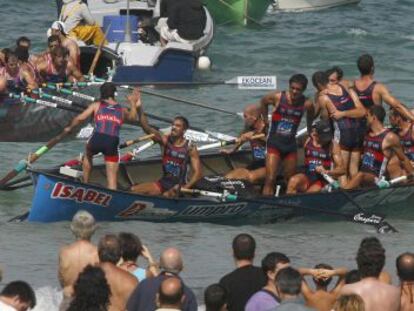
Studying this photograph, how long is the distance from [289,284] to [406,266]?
3.56ft

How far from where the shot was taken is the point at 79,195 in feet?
48.6

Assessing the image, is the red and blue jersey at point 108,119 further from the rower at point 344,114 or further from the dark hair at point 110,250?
the dark hair at point 110,250

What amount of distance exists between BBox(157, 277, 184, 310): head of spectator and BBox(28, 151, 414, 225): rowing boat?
610 centimetres

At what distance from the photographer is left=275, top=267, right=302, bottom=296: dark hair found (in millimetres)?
8742

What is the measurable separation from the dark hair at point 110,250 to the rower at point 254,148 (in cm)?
647

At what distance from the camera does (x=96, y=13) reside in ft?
85.0

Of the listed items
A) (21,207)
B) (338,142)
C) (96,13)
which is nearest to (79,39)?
(96,13)

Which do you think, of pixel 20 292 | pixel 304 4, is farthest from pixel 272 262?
pixel 304 4

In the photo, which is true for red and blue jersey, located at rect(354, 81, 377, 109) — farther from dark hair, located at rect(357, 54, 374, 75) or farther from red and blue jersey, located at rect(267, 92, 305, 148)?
red and blue jersey, located at rect(267, 92, 305, 148)

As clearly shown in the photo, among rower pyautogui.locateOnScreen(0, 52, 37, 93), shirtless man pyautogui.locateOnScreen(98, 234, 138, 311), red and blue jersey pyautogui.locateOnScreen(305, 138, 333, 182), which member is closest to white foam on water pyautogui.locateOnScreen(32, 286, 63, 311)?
shirtless man pyautogui.locateOnScreen(98, 234, 138, 311)

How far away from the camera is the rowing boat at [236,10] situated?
106 feet

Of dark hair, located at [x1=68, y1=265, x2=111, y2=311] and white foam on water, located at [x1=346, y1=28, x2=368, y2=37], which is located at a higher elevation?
dark hair, located at [x1=68, y1=265, x2=111, y2=311]

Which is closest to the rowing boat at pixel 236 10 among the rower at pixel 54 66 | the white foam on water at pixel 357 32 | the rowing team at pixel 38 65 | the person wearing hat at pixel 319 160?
the white foam on water at pixel 357 32

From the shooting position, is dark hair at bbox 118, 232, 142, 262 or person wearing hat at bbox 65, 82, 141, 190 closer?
dark hair at bbox 118, 232, 142, 262
